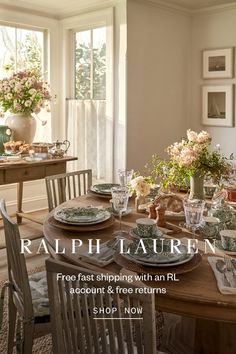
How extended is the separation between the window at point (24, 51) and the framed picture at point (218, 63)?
6.50ft

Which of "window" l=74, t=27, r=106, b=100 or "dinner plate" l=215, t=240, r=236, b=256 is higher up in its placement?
"window" l=74, t=27, r=106, b=100

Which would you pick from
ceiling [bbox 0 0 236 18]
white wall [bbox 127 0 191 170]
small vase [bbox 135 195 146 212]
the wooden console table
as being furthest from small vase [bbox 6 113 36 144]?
small vase [bbox 135 195 146 212]

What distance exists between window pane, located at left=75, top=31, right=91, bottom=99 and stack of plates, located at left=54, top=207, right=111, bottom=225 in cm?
297

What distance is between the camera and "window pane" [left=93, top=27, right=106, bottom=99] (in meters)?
4.65

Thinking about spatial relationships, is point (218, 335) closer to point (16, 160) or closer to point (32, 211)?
point (16, 160)

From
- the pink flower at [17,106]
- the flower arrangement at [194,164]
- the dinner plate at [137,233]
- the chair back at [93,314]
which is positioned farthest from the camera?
the pink flower at [17,106]

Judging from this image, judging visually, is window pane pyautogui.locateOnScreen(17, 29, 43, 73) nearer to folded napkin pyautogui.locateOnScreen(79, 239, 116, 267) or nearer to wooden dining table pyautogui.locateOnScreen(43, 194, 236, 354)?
wooden dining table pyautogui.locateOnScreen(43, 194, 236, 354)

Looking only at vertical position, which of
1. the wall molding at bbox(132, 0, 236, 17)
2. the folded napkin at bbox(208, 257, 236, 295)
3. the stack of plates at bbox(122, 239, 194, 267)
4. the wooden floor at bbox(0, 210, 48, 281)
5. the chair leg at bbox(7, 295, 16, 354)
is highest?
Answer: the wall molding at bbox(132, 0, 236, 17)

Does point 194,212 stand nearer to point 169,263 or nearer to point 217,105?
point 169,263

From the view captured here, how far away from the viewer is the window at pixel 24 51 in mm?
4641

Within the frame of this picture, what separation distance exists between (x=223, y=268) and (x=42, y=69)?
162 inches

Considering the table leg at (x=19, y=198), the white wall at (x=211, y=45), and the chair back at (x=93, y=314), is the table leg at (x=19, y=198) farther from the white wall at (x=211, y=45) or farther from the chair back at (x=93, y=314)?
the chair back at (x=93, y=314)

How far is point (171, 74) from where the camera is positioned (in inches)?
193

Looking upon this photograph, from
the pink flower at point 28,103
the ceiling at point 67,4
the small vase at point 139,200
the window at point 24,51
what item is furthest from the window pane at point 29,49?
the small vase at point 139,200
